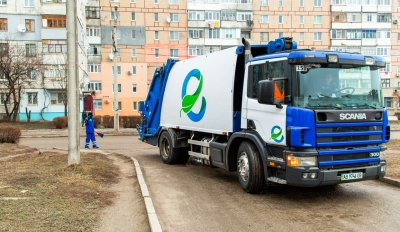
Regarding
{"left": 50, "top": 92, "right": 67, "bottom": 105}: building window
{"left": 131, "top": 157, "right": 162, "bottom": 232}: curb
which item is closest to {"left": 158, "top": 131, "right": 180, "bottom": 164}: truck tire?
{"left": 131, "top": 157, "right": 162, "bottom": 232}: curb

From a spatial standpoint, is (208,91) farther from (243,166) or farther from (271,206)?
(271,206)

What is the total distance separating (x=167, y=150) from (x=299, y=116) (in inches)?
239

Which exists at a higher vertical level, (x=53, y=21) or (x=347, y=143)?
(x=53, y=21)

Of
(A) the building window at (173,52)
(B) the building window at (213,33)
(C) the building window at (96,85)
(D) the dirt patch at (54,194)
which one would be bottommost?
(D) the dirt patch at (54,194)

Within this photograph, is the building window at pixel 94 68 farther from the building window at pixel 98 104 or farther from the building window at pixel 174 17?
the building window at pixel 174 17

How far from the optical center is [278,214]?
245 inches

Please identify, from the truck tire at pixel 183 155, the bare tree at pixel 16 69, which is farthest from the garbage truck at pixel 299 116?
the bare tree at pixel 16 69

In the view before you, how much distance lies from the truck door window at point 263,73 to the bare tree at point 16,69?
33125 mm

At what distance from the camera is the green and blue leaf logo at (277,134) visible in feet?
21.8

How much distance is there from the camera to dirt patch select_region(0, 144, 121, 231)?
547cm

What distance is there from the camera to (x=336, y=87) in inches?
264

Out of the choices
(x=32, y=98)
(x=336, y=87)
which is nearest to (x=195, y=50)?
(x=32, y=98)

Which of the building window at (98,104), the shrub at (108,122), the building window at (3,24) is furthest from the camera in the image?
the building window at (98,104)

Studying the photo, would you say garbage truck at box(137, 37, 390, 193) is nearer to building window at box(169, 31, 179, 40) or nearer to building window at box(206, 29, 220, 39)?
building window at box(206, 29, 220, 39)
